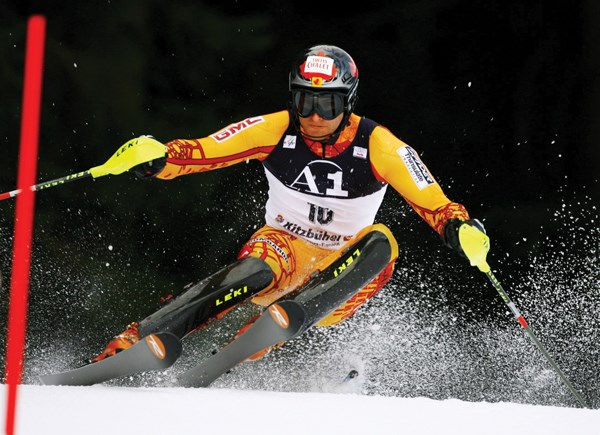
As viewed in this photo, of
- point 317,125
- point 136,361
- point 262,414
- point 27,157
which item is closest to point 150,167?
point 317,125

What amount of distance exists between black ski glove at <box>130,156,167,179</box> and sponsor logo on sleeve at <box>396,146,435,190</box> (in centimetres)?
98

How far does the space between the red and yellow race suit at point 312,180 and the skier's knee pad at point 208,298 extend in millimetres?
148

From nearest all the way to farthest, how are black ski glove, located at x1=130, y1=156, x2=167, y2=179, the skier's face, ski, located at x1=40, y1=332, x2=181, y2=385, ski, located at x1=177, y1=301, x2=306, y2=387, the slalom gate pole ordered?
the slalom gate pole → ski, located at x1=40, y1=332, x2=181, y2=385 → ski, located at x1=177, y1=301, x2=306, y2=387 → black ski glove, located at x1=130, y1=156, x2=167, y2=179 → the skier's face

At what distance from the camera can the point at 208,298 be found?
3461 millimetres

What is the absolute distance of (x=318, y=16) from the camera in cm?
595

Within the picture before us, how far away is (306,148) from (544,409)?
156 centimetres

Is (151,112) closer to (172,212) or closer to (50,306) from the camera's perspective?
(172,212)

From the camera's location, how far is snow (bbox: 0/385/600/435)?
2.42m

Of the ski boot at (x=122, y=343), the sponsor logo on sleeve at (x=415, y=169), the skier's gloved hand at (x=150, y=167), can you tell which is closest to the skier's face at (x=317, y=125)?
the sponsor logo on sleeve at (x=415, y=169)

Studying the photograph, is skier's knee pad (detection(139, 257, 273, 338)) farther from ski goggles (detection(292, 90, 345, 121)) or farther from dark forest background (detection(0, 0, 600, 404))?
dark forest background (detection(0, 0, 600, 404))

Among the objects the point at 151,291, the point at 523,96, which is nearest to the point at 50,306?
the point at 151,291

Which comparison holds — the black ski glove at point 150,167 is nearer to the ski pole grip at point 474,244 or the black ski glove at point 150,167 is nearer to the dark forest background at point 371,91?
the ski pole grip at point 474,244

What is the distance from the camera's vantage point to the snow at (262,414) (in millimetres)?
2416

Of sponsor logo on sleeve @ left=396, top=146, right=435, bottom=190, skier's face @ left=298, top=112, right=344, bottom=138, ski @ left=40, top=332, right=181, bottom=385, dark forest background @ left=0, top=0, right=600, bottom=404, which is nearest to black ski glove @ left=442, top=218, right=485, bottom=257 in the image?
sponsor logo on sleeve @ left=396, top=146, right=435, bottom=190
